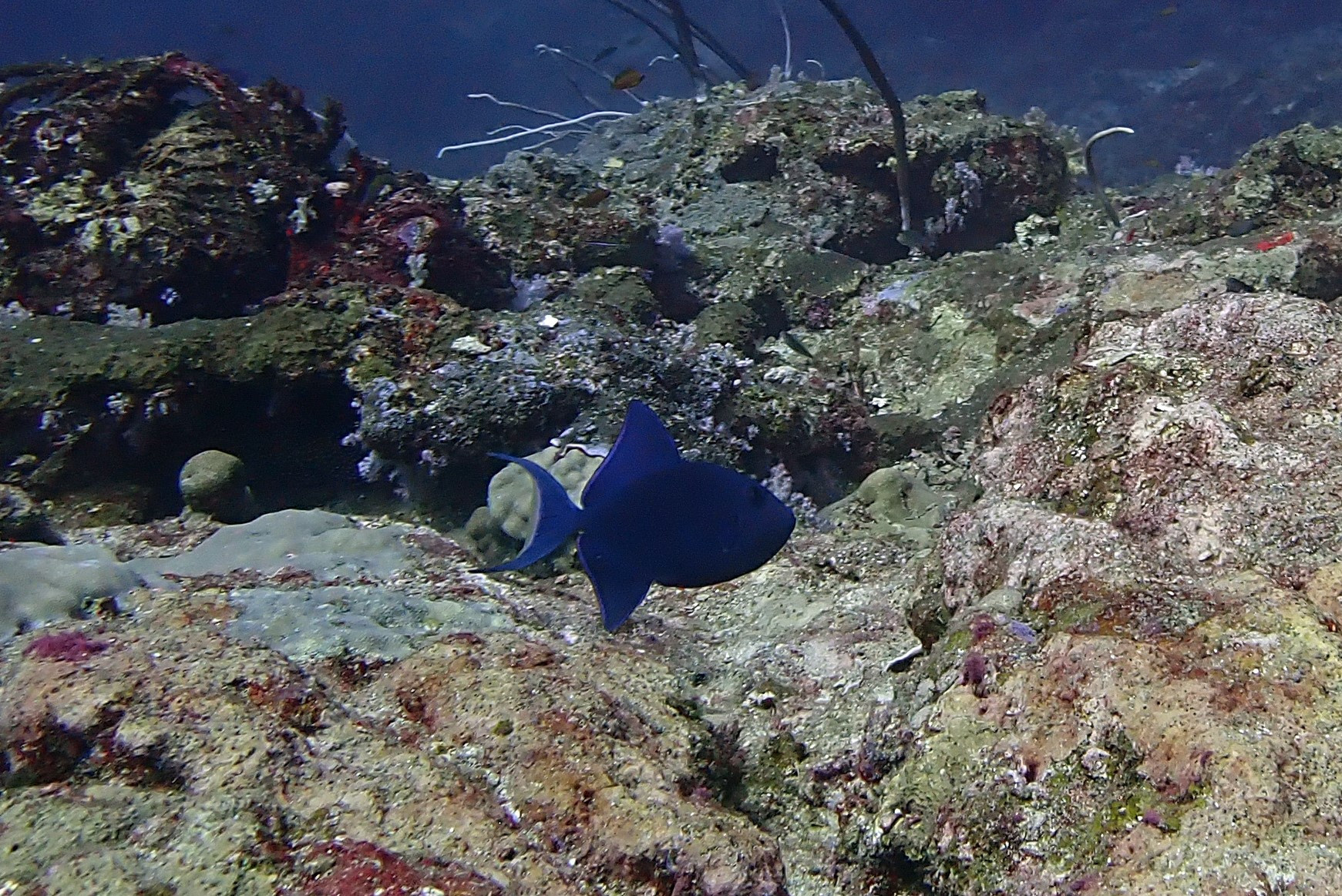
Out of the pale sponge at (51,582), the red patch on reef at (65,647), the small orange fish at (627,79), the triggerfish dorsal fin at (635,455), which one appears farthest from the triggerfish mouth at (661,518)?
the small orange fish at (627,79)

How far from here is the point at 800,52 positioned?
Answer: 105 feet

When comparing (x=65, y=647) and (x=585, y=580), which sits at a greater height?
(x=65, y=647)

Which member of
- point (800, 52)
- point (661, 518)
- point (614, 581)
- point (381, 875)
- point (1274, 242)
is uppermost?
point (800, 52)

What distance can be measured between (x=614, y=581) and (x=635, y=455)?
0.90 feet

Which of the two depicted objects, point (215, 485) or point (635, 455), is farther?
point (215, 485)

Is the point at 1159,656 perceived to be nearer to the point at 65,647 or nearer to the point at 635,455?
the point at 635,455

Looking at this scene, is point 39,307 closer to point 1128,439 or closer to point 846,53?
point 1128,439

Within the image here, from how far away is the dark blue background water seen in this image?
18.5 meters

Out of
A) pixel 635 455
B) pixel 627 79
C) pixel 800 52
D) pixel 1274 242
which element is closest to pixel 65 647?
pixel 635 455

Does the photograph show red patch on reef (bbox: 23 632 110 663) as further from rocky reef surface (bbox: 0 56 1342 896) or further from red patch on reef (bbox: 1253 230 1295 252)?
red patch on reef (bbox: 1253 230 1295 252)

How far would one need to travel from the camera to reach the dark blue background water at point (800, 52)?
60.6 feet

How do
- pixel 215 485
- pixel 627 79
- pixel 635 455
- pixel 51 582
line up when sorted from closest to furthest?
pixel 635 455 → pixel 51 582 → pixel 215 485 → pixel 627 79

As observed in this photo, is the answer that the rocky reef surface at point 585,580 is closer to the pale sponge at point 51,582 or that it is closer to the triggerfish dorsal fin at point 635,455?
the pale sponge at point 51,582

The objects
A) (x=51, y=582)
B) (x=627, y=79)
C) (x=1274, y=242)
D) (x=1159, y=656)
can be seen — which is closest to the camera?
(x=1159, y=656)
